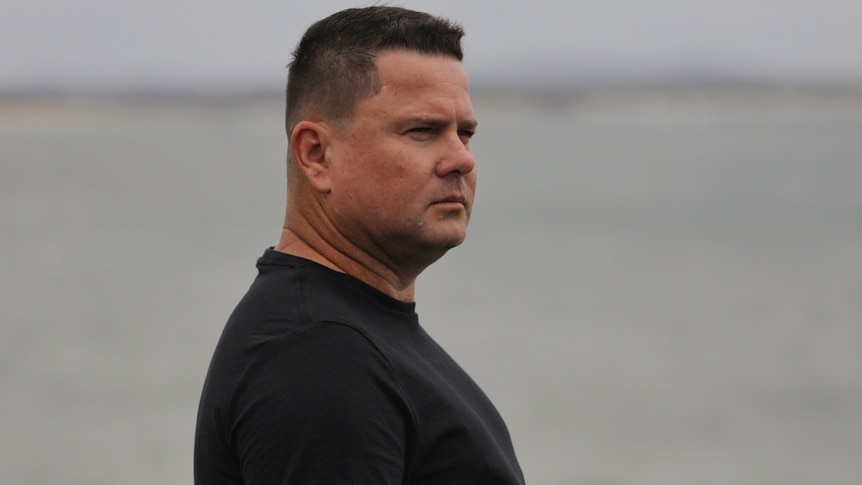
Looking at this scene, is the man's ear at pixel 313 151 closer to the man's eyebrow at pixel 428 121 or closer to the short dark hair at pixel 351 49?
the short dark hair at pixel 351 49

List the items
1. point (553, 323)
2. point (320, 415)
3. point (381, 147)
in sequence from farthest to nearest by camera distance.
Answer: point (553, 323) → point (381, 147) → point (320, 415)

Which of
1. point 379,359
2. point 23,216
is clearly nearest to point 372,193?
point 379,359

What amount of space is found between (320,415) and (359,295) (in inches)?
14.3

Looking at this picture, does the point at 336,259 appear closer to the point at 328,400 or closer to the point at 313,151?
the point at 313,151

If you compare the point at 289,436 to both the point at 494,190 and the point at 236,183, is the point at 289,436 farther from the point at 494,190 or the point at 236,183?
the point at 236,183

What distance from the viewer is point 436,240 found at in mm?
2311

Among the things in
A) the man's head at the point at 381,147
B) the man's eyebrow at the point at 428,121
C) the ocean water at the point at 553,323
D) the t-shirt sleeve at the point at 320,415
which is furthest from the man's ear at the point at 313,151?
the ocean water at the point at 553,323

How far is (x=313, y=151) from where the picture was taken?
2.34 meters

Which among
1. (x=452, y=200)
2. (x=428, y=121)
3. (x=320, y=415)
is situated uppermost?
(x=428, y=121)

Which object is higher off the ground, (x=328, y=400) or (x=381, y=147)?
(x=381, y=147)

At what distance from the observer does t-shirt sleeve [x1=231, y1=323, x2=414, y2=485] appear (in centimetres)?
196

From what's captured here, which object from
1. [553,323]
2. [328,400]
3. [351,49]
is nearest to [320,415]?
[328,400]

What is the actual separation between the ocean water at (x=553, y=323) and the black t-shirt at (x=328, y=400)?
8424mm

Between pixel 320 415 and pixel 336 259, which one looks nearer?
pixel 320 415
